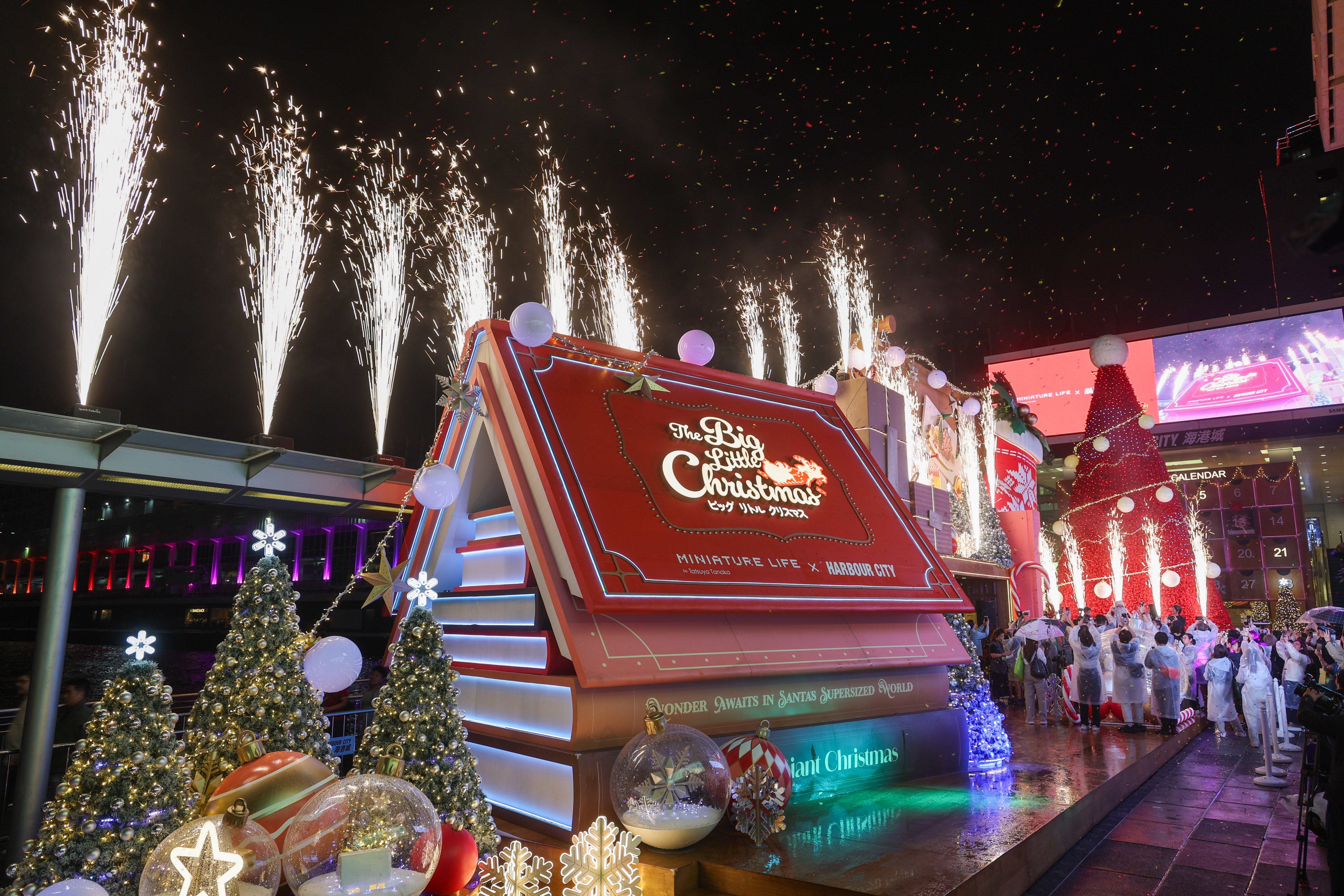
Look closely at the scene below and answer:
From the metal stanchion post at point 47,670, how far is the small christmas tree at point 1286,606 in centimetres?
3951

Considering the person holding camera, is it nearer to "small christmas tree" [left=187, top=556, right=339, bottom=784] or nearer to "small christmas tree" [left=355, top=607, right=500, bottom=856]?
"small christmas tree" [left=355, top=607, right=500, bottom=856]

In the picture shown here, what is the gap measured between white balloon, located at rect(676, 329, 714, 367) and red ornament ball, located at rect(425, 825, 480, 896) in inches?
232

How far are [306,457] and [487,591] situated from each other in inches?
129

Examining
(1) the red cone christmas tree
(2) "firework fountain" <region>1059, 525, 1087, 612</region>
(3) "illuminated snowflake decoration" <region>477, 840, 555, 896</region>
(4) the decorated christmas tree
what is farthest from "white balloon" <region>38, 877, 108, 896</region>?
(2) "firework fountain" <region>1059, 525, 1087, 612</region>

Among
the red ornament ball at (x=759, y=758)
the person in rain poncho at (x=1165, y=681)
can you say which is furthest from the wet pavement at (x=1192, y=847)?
the person in rain poncho at (x=1165, y=681)

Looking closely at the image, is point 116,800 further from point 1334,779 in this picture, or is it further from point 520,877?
point 1334,779

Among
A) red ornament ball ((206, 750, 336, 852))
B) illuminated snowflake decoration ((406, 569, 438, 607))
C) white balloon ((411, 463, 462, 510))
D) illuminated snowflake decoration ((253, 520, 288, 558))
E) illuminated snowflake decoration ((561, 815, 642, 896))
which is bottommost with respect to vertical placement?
illuminated snowflake decoration ((561, 815, 642, 896))

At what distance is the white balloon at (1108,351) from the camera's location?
19312 mm

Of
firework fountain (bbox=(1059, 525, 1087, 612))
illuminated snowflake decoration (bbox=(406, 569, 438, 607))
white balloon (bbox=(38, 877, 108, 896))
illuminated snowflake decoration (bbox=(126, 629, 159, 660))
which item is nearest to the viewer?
white balloon (bbox=(38, 877, 108, 896))

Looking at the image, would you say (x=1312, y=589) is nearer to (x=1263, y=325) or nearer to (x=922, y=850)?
(x=1263, y=325)

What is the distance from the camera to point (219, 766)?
4969 millimetres

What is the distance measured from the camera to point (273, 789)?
4191 millimetres

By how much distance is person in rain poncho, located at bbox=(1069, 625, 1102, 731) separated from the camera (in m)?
11.9

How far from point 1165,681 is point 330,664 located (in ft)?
40.5
